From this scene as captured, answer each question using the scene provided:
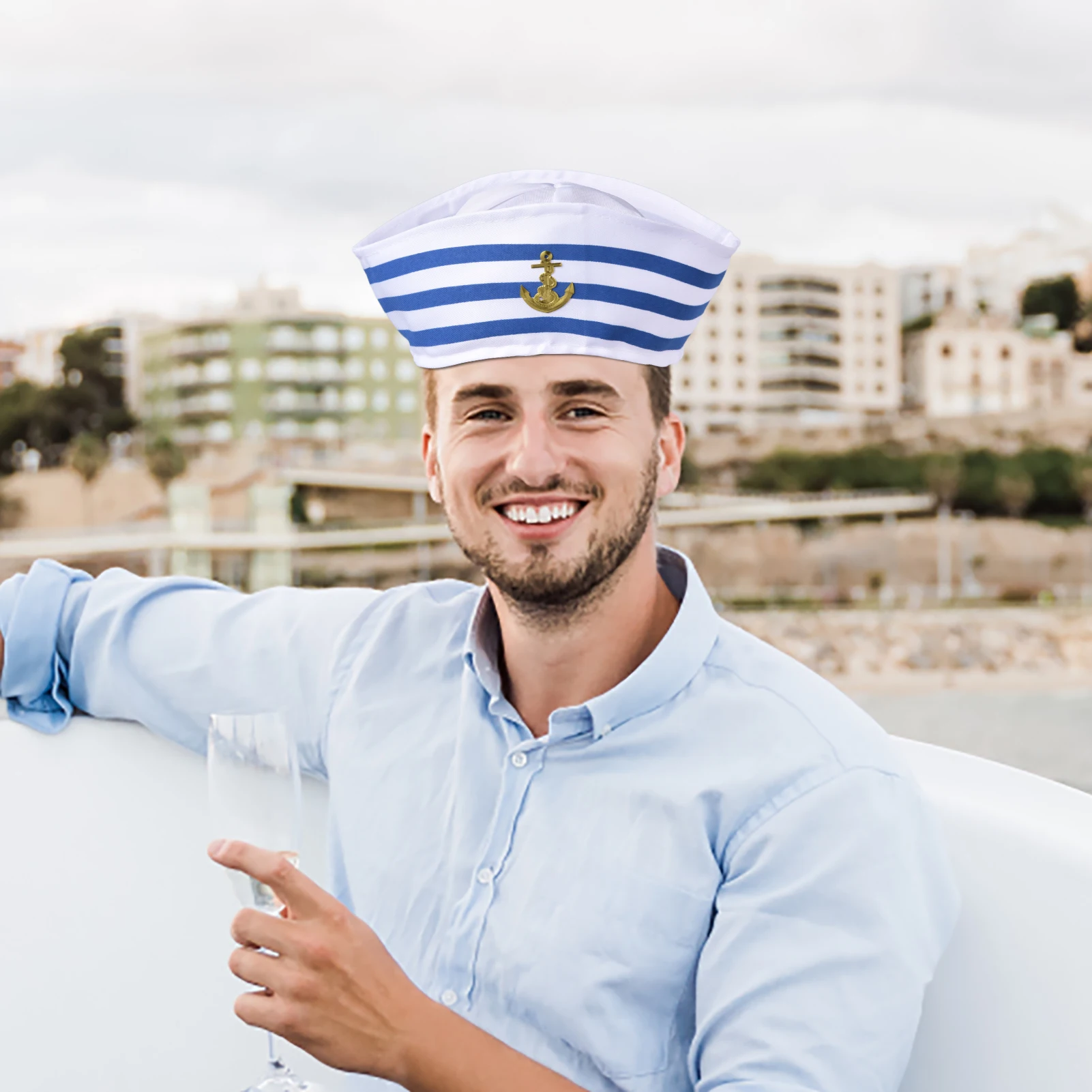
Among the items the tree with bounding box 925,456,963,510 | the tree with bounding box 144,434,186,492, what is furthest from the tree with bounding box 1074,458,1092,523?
the tree with bounding box 144,434,186,492

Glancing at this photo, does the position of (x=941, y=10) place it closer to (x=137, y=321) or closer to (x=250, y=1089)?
(x=137, y=321)

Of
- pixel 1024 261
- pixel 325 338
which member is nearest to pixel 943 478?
pixel 1024 261

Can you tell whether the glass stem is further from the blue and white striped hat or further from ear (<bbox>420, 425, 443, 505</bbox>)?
the blue and white striped hat

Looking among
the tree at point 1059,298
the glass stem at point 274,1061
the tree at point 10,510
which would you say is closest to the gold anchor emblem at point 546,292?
the glass stem at point 274,1061

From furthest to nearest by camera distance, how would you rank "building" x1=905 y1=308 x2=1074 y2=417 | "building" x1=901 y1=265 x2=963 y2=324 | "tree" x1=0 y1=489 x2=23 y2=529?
"building" x1=901 y1=265 x2=963 y2=324 → "building" x1=905 y1=308 x2=1074 y2=417 → "tree" x1=0 y1=489 x2=23 y2=529

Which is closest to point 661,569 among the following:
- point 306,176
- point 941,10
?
point 306,176

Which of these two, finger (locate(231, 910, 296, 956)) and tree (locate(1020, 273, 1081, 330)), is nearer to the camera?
finger (locate(231, 910, 296, 956))

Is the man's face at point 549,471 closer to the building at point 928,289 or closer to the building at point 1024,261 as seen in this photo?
the building at point 1024,261

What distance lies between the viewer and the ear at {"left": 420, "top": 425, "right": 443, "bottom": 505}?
1098 millimetres

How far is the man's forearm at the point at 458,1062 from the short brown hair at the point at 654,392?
1.59 ft

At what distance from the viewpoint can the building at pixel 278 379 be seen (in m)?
27.9

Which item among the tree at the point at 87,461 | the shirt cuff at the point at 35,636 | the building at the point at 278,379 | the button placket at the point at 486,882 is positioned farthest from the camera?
the building at the point at 278,379

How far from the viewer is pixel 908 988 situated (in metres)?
0.86

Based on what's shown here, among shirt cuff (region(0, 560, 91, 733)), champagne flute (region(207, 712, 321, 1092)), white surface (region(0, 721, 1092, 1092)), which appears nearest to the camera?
champagne flute (region(207, 712, 321, 1092))
